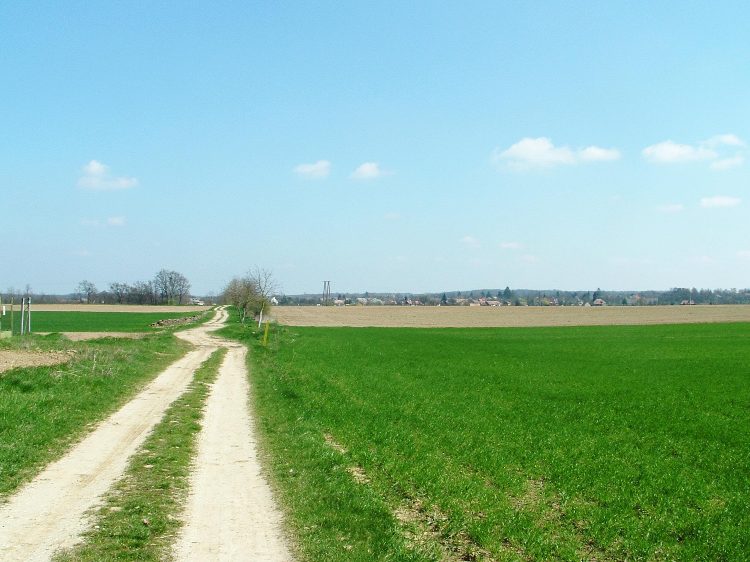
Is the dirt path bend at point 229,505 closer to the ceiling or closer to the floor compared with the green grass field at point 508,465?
closer to the ceiling

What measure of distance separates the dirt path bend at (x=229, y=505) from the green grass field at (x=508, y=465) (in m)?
0.38

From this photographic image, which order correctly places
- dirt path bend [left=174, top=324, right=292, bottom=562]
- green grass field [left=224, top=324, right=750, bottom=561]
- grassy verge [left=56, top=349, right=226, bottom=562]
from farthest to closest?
green grass field [left=224, top=324, right=750, bottom=561], dirt path bend [left=174, top=324, right=292, bottom=562], grassy verge [left=56, top=349, right=226, bottom=562]

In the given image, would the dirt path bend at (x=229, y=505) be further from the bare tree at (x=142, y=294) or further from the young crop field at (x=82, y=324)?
the bare tree at (x=142, y=294)

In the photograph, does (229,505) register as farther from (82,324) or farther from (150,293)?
(150,293)

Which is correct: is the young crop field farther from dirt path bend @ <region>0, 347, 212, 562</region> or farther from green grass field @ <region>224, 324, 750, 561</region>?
green grass field @ <region>224, 324, 750, 561</region>

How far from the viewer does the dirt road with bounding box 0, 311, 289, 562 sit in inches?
299

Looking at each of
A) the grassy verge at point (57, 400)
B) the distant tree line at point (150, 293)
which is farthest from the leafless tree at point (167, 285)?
the grassy verge at point (57, 400)

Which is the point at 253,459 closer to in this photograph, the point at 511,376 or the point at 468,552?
the point at 468,552

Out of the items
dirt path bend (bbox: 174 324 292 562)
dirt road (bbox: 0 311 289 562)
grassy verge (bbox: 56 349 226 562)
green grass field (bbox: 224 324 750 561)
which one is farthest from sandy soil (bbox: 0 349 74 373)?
grassy verge (bbox: 56 349 226 562)

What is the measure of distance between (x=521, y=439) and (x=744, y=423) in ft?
25.5

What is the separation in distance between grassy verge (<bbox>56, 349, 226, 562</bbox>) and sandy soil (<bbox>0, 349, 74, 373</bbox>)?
13.2 metres

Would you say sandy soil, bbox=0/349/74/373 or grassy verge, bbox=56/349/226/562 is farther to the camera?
sandy soil, bbox=0/349/74/373

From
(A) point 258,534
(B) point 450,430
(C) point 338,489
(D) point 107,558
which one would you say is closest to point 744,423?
(B) point 450,430

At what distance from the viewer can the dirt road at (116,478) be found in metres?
7.58
